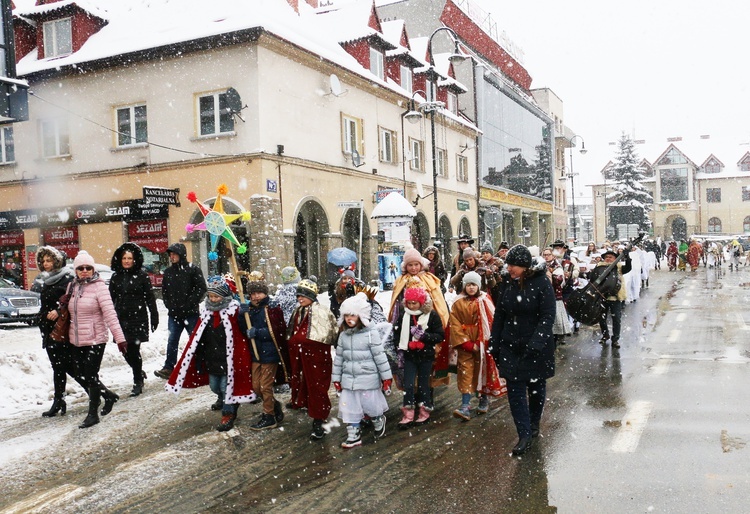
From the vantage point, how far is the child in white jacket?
5.97 m

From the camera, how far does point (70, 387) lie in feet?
28.6

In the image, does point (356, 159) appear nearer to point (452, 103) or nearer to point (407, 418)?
point (452, 103)

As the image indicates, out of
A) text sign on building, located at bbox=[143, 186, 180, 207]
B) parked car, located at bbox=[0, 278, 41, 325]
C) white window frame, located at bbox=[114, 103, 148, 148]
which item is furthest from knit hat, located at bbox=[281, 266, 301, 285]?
white window frame, located at bbox=[114, 103, 148, 148]

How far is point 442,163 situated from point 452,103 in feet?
15.2

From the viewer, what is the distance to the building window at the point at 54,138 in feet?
70.6

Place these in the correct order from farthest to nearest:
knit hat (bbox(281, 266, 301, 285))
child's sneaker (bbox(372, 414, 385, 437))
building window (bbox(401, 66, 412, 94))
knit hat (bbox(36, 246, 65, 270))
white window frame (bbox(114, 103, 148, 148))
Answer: building window (bbox(401, 66, 412, 94)) → white window frame (bbox(114, 103, 148, 148)) → knit hat (bbox(281, 266, 301, 285)) → knit hat (bbox(36, 246, 65, 270)) → child's sneaker (bbox(372, 414, 385, 437))

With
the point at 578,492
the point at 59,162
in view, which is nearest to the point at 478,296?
the point at 578,492

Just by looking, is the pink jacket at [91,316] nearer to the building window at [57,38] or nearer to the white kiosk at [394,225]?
the white kiosk at [394,225]

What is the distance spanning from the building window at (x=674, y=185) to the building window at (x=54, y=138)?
7383 cm

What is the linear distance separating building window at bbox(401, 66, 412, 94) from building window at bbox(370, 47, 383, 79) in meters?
2.47

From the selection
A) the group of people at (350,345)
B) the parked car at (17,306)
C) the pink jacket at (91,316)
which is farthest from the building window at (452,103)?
the pink jacket at (91,316)

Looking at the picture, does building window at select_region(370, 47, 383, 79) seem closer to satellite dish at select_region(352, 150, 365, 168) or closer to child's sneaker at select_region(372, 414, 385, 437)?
satellite dish at select_region(352, 150, 365, 168)

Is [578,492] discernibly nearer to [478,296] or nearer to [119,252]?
[478,296]

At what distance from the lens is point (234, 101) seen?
18641mm
